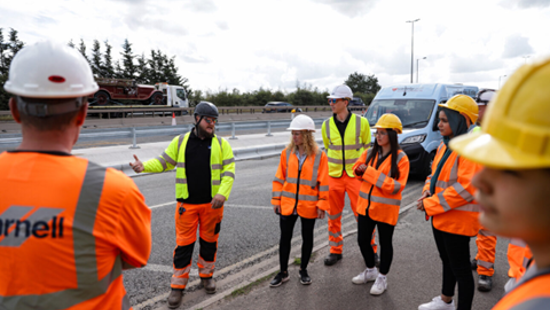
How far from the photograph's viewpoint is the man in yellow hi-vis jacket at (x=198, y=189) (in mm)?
3738

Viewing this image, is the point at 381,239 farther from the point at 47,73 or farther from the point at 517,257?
the point at 47,73

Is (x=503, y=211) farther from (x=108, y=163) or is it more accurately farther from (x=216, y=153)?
(x=108, y=163)

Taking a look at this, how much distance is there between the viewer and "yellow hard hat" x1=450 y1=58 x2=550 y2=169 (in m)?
0.74

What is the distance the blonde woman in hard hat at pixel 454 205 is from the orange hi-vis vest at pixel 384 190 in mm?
429

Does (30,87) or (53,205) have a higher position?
(30,87)

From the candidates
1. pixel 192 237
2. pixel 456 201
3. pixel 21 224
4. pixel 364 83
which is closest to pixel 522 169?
pixel 21 224

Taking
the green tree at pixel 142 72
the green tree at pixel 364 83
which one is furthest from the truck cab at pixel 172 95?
the green tree at pixel 364 83

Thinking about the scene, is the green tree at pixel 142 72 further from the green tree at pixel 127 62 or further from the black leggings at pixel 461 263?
the black leggings at pixel 461 263

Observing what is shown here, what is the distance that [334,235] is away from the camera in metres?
4.59

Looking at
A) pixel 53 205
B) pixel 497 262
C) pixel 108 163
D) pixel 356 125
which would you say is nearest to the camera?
pixel 53 205

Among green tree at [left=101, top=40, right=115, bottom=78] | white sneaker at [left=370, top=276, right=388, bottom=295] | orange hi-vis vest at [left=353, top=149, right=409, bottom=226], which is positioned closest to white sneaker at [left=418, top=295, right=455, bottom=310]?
white sneaker at [left=370, top=276, right=388, bottom=295]

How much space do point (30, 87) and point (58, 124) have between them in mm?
171

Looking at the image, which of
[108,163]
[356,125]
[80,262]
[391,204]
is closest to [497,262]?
[391,204]

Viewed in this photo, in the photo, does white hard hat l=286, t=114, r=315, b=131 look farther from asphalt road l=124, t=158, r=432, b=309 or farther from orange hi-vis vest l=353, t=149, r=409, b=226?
asphalt road l=124, t=158, r=432, b=309
